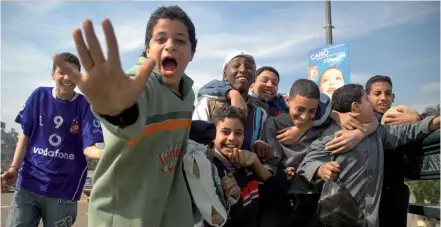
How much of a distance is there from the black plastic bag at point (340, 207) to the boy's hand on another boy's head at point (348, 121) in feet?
1.47

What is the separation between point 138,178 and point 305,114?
1.56 meters

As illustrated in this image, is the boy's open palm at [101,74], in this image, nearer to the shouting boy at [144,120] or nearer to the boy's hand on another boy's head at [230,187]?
the shouting boy at [144,120]

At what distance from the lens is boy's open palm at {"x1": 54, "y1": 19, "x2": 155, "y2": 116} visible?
53.2 inches

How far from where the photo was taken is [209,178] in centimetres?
227

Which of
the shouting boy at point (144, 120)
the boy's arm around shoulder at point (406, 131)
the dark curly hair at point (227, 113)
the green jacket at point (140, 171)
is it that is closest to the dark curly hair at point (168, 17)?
the shouting boy at point (144, 120)

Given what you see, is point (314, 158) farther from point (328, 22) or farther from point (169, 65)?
point (328, 22)

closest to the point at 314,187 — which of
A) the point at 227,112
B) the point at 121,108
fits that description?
the point at 227,112

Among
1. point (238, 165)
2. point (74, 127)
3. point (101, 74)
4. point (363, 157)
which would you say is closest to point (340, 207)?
point (363, 157)

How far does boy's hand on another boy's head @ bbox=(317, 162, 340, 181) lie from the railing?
0.55 meters

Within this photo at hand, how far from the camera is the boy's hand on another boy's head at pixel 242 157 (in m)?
2.74

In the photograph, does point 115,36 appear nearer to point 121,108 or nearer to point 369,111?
point 121,108

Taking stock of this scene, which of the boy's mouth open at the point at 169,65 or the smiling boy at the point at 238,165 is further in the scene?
the smiling boy at the point at 238,165

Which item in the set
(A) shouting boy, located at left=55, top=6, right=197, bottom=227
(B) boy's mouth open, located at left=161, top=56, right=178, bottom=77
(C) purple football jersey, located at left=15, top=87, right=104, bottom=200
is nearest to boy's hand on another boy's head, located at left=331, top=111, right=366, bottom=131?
(A) shouting boy, located at left=55, top=6, right=197, bottom=227

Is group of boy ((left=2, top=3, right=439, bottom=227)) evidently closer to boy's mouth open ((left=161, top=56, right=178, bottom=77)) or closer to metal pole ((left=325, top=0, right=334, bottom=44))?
boy's mouth open ((left=161, top=56, right=178, bottom=77))
